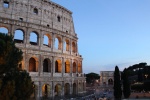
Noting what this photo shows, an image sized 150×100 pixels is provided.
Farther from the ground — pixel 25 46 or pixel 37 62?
pixel 25 46

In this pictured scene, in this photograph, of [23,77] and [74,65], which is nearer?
[23,77]

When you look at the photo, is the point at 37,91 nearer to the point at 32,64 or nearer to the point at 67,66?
the point at 32,64

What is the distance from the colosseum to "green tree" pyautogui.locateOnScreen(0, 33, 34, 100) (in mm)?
11395

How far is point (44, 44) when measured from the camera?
116 feet

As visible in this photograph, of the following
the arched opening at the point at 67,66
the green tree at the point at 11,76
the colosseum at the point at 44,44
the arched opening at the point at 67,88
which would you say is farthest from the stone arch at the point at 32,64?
the green tree at the point at 11,76

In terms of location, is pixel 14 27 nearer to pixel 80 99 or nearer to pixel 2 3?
pixel 2 3

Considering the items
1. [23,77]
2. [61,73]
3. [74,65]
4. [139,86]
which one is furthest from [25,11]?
[139,86]

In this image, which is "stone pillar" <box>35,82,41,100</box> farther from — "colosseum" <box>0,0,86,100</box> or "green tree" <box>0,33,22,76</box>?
"green tree" <box>0,33,22,76</box>

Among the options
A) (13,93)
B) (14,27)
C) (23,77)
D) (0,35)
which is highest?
(14,27)

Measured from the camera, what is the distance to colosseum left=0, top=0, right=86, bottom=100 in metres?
30.1

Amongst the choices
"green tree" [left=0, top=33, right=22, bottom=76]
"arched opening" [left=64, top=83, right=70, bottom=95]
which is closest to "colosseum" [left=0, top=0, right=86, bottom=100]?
"arched opening" [left=64, top=83, right=70, bottom=95]

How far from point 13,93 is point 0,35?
4.51 meters

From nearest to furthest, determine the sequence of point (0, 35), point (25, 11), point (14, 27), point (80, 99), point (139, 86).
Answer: point (0, 35), point (14, 27), point (25, 11), point (80, 99), point (139, 86)

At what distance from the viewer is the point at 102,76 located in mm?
78938
